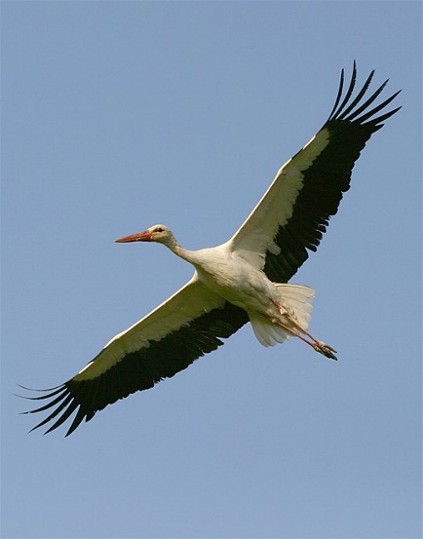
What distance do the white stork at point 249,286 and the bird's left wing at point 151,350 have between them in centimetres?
1

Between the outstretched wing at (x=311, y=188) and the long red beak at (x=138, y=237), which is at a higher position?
the long red beak at (x=138, y=237)

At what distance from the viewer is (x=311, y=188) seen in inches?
626

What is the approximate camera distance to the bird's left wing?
16.7 m

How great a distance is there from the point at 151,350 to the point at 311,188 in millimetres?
2659

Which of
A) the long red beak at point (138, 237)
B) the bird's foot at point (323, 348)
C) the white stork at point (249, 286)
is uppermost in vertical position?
the long red beak at point (138, 237)

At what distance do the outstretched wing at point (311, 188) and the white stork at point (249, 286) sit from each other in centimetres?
1

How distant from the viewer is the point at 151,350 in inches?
671

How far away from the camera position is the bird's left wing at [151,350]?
54.9 ft

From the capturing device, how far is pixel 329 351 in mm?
16312

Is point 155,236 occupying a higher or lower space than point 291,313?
higher

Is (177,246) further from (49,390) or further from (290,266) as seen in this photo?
(49,390)

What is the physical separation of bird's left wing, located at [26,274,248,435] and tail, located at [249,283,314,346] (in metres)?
0.41

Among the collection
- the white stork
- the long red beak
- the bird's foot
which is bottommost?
the bird's foot

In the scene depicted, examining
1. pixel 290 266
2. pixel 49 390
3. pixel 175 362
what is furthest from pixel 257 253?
pixel 49 390
